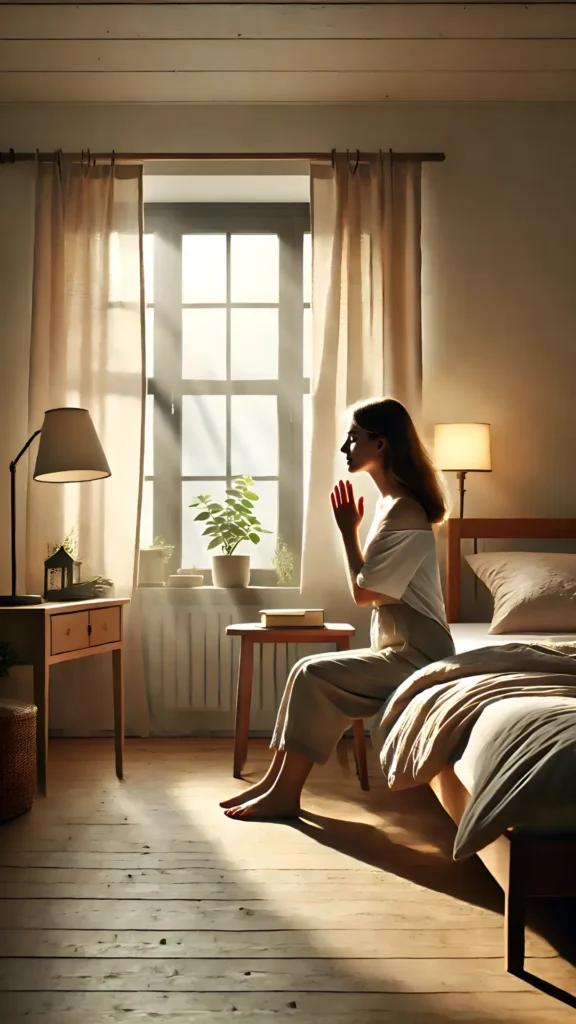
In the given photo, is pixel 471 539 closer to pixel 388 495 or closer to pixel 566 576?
pixel 566 576

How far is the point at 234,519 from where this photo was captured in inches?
161

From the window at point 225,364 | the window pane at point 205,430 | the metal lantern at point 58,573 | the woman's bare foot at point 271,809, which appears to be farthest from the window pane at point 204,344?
the woman's bare foot at point 271,809

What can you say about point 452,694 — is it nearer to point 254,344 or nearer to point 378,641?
point 378,641

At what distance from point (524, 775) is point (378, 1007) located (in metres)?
0.48

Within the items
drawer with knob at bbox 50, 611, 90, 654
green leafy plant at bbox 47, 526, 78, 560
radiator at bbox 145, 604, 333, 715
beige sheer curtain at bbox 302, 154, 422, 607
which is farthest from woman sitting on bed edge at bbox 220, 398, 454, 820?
green leafy plant at bbox 47, 526, 78, 560

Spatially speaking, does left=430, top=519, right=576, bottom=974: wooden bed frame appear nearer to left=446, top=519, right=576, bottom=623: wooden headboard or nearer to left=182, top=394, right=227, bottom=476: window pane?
left=446, top=519, right=576, bottom=623: wooden headboard

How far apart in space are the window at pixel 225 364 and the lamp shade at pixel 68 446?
2.96ft

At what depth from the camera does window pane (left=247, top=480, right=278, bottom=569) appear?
4293 millimetres

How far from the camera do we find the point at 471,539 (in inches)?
157

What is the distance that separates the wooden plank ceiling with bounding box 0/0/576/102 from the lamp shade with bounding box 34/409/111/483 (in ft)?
4.94

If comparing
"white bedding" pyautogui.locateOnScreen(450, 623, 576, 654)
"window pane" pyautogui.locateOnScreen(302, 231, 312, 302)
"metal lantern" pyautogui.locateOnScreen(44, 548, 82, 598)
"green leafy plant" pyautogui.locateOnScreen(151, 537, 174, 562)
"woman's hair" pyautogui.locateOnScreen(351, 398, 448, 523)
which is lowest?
"white bedding" pyautogui.locateOnScreen(450, 623, 576, 654)

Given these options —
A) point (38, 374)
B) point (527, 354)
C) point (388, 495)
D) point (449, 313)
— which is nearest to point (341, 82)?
point (449, 313)

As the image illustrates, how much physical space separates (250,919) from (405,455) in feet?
4.81

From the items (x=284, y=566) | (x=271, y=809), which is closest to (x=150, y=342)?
(x=284, y=566)
